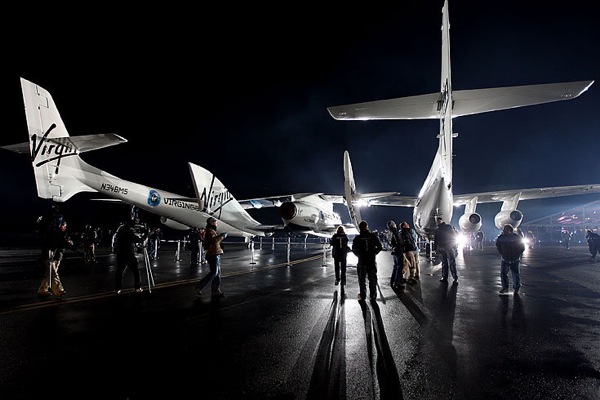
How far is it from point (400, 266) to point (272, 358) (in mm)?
5819

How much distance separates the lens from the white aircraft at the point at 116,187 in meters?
9.70

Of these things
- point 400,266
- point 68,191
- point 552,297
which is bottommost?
point 552,297

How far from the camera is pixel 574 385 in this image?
9.84ft

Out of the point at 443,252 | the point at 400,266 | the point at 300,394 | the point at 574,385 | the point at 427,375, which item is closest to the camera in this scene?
the point at 300,394

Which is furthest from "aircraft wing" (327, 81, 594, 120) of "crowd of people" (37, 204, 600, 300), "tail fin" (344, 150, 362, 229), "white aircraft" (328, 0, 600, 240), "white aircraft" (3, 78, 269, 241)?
"white aircraft" (3, 78, 269, 241)

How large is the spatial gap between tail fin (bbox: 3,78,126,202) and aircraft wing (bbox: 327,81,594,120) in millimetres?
7382

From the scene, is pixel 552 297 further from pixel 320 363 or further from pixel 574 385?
pixel 320 363

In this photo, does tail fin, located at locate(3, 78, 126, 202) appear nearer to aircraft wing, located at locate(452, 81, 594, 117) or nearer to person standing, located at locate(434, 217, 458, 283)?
person standing, located at locate(434, 217, 458, 283)

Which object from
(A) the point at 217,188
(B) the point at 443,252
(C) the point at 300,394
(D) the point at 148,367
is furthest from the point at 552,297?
(A) the point at 217,188

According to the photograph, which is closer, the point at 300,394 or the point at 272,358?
the point at 300,394

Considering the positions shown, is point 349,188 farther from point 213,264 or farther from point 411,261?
point 213,264

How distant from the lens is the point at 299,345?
13.5ft

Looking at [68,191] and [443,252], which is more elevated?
[68,191]

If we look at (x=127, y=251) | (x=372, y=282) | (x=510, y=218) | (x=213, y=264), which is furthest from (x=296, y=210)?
(x=510, y=218)
